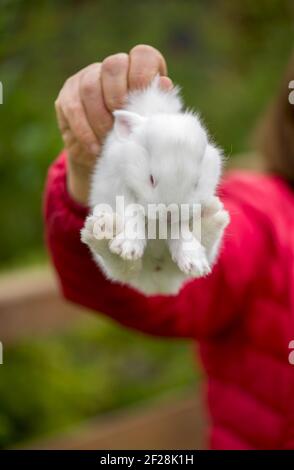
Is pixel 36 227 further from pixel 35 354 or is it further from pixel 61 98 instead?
pixel 61 98

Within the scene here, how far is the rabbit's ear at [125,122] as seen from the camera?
1.84ft

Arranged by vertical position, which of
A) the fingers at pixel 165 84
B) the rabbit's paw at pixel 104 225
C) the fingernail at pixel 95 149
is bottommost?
the rabbit's paw at pixel 104 225

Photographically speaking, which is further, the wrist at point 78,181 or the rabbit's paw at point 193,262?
the wrist at point 78,181

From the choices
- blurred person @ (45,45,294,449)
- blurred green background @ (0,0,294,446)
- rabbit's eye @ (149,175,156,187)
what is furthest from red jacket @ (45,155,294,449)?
blurred green background @ (0,0,294,446)

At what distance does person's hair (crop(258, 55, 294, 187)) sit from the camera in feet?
4.14

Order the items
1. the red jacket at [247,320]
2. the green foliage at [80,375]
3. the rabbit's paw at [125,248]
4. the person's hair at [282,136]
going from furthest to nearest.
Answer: the green foliage at [80,375], the person's hair at [282,136], the red jacket at [247,320], the rabbit's paw at [125,248]

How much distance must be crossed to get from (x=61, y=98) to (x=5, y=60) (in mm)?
830

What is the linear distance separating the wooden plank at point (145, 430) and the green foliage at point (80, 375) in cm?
7

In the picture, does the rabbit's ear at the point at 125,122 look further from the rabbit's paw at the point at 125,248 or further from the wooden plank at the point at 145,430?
the wooden plank at the point at 145,430

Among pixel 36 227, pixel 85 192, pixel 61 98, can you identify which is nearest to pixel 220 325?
pixel 85 192

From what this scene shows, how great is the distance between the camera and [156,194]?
52 centimetres

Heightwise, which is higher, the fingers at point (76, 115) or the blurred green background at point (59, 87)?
the blurred green background at point (59, 87)

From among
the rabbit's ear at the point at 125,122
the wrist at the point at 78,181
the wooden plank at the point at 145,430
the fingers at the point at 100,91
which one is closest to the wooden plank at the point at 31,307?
the wooden plank at the point at 145,430

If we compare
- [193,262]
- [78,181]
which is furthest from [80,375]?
[193,262]
